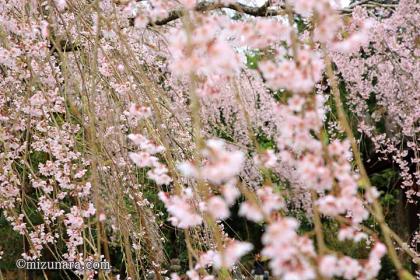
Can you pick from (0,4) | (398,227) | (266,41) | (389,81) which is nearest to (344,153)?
(266,41)

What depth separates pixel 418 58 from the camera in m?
3.71

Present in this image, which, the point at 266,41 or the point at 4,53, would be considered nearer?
the point at 266,41

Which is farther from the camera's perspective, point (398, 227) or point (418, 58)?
point (398, 227)

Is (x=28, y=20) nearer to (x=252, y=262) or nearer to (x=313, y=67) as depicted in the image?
(x=313, y=67)

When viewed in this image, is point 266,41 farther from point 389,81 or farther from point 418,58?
point 389,81

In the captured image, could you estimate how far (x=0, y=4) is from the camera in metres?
2.57

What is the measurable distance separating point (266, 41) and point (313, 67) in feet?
0.44

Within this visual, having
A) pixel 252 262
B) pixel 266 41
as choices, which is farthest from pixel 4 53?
pixel 252 262

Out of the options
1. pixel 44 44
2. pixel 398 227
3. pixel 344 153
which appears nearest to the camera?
pixel 344 153

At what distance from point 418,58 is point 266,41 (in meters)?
2.90

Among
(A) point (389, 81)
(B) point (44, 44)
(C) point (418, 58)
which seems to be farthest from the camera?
(A) point (389, 81)

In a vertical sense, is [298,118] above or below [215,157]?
above

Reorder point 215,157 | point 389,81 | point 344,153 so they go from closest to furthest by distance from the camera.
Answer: point 215,157 → point 344,153 → point 389,81

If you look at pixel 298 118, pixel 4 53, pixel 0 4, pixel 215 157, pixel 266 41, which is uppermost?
pixel 0 4
